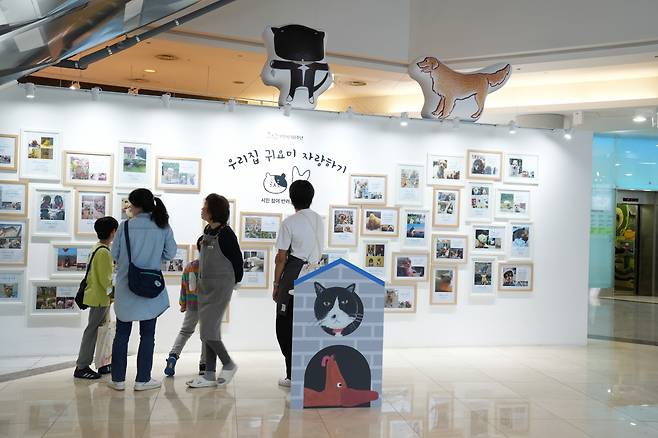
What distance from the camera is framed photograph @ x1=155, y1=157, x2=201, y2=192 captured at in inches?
280

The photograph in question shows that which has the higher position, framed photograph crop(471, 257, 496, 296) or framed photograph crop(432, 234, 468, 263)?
framed photograph crop(432, 234, 468, 263)

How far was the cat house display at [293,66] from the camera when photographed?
7570 mm

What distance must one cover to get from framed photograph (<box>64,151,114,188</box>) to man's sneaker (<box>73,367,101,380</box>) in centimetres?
182

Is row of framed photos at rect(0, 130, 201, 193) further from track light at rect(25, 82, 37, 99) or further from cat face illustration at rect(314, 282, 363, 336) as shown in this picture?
cat face illustration at rect(314, 282, 363, 336)

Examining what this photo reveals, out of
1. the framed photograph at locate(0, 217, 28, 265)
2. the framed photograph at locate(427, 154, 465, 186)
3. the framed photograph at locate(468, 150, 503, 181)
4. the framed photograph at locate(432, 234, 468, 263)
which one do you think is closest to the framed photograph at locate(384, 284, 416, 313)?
the framed photograph at locate(432, 234, 468, 263)

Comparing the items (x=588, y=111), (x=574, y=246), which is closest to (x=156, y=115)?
(x=574, y=246)

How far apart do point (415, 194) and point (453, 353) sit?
1.76 metres

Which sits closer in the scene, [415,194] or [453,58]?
[415,194]

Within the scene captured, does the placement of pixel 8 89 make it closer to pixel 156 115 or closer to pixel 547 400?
pixel 156 115

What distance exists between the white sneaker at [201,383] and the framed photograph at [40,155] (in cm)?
245

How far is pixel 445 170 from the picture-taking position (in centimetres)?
809

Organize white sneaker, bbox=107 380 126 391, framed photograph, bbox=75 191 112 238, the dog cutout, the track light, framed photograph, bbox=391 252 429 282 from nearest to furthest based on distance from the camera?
white sneaker, bbox=107 380 126 391 → the track light → framed photograph, bbox=75 191 112 238 → framed photograph, bbox=391 252 429 282 → the dog cutout

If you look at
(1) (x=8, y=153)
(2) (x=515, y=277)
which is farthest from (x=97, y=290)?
(2) (x=515, y=277)

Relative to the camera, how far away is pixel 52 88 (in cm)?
686
